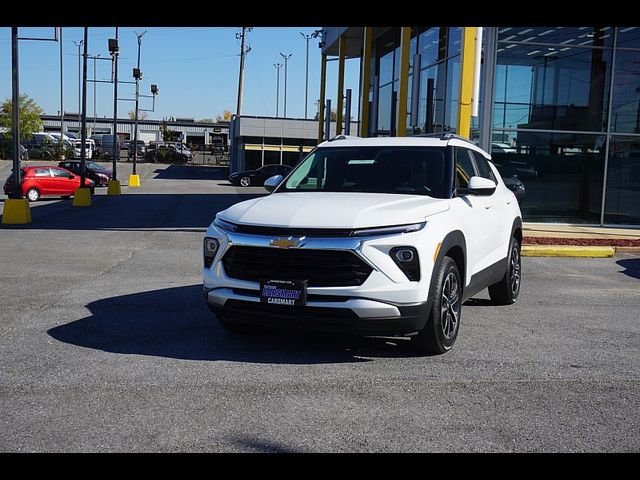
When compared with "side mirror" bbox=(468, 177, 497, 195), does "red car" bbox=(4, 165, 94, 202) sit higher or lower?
lower

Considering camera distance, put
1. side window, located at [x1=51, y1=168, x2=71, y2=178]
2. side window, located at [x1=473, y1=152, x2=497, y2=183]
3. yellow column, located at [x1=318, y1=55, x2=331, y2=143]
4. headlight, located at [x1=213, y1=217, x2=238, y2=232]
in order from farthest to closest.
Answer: yellow column, located at [x1=318, y1=55, x2=331, y2=143] → side window, located at [x1=51, y1=168, x2=71, y2=178] → side window, located at [x1=473, y1=152, x2=497, y2=183] → headlight, located at [x1=213, y1=217, x2=238, y2=232]

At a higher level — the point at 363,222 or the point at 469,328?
the point at 363,222

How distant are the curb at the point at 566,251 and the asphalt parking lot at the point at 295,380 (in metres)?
3.96

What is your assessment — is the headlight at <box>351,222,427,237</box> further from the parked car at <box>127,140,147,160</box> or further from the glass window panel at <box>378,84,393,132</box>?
the parked car at <box>127,140,147,160</box>

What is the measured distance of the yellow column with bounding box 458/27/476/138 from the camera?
1546 centimetres

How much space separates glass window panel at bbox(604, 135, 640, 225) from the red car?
67.8 ft

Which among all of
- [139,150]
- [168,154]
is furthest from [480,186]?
[139,150]

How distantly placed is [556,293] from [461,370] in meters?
4.48

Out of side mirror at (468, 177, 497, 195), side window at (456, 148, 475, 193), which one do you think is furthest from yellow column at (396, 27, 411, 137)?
side mirror at (468, 177, 497, 195)

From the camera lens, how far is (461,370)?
5742 mm
